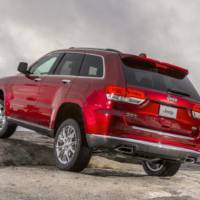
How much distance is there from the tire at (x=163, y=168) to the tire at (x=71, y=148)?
1.66m

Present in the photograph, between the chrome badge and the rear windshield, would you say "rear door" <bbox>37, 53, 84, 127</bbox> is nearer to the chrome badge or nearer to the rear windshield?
the rear windshield

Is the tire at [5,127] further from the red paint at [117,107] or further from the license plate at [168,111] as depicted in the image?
the license plate at [168,111]

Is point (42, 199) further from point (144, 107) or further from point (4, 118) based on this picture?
point (4, 118)

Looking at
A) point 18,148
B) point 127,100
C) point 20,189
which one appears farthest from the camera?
point 18,148

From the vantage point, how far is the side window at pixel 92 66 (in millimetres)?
6787

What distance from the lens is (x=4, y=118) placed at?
9484mm

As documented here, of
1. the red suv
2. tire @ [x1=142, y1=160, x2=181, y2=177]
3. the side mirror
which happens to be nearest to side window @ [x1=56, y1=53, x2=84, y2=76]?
the red suv

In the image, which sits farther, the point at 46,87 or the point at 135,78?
the point at 46,87

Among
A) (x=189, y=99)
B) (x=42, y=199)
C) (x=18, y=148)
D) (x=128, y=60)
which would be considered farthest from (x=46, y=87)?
(x=42, y=199)

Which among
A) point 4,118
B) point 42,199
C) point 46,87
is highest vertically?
point 46,87

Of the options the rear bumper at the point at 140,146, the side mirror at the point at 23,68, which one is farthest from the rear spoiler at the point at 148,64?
the side mirror at the point at 23,68

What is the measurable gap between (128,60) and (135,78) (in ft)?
0.99

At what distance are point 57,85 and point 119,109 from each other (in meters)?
1.51

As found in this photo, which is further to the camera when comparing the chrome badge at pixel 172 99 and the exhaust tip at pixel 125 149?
the chrome badge at pixel 172 99
